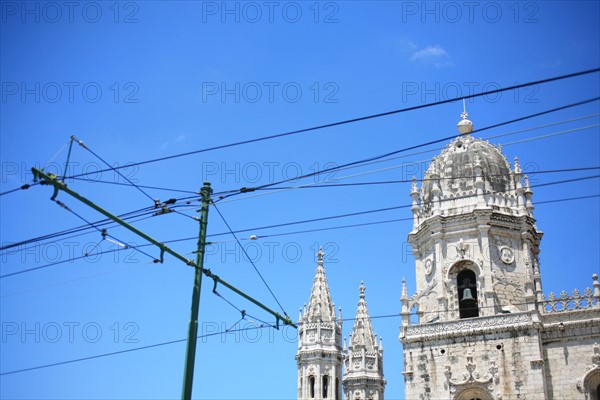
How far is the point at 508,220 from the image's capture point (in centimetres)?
3944

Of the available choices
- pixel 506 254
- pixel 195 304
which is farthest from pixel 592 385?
pixel 195 304

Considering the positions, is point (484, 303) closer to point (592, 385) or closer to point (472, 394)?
point (472, 394)

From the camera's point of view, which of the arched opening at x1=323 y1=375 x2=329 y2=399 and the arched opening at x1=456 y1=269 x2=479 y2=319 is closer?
the arched opening at x1=456 y1=269 x2=479 y2=319

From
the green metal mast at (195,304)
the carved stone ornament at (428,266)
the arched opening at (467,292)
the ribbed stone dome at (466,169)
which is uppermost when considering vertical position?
the ribbed stone dome at (466,169)

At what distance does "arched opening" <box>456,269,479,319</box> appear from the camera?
38.6 meters

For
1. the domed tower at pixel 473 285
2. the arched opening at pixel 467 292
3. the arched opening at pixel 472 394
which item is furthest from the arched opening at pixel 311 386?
the arched opening at pixel 472 394

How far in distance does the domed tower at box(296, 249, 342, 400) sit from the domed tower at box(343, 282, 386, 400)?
2.52 m

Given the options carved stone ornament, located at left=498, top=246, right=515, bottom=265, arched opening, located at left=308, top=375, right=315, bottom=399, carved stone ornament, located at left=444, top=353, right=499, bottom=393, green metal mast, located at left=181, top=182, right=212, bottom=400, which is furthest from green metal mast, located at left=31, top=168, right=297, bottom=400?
arched opening, located at left=308, top=375, right=315, bottom=399

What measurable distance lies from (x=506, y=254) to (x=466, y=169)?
17.2 ft

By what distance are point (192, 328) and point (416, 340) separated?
20.8 meters

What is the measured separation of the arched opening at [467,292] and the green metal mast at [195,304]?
69.6 ft

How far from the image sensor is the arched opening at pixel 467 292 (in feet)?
127

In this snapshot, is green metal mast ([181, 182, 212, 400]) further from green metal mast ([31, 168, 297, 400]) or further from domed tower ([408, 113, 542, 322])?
domed tower ([408, 113, 542, 322])

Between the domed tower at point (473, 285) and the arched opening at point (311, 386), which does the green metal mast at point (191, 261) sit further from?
the arched opening at point (311, 386)
